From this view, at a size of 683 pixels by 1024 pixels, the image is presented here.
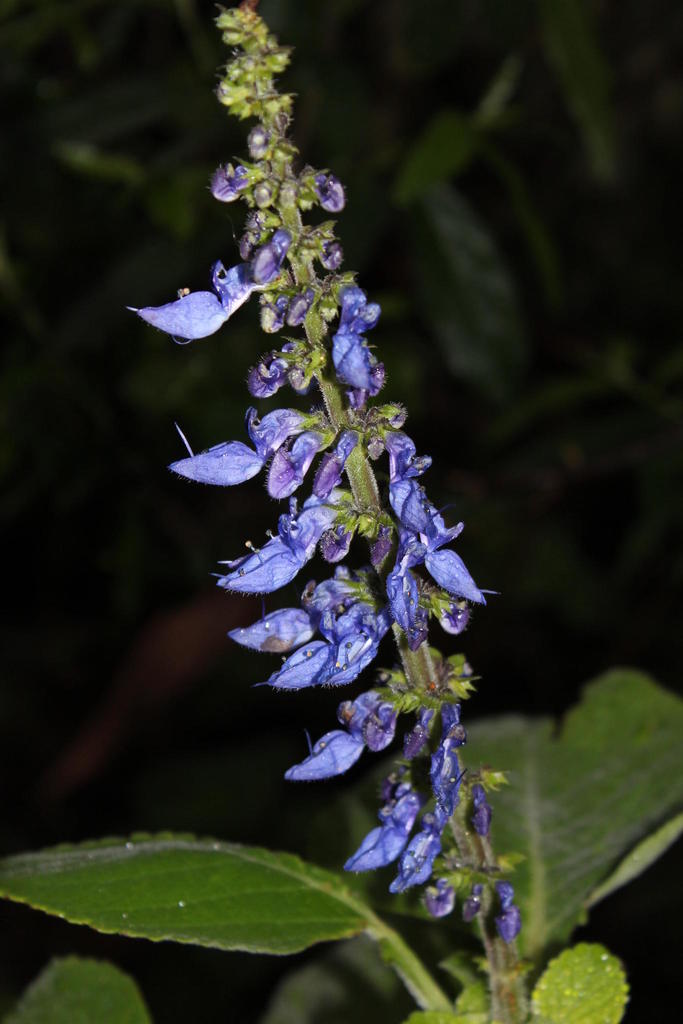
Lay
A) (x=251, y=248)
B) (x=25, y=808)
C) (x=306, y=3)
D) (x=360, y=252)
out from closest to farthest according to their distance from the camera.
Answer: (x=251, y=248) → (x=360, y=252) → (x=306, y=3) → (x=25, y=808)

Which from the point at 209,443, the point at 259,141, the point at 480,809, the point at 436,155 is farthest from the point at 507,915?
the point at 209,443

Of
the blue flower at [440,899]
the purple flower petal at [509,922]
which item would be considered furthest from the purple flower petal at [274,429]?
the purple flower petal at [509,922]

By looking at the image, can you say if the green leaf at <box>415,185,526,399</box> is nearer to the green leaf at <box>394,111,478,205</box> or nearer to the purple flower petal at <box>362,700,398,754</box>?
the green leaf at <box>394,111,478,205</box>

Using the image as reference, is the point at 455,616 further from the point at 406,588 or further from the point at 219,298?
the point at 219,298

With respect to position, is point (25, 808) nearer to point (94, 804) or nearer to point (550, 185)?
point (94, 804)

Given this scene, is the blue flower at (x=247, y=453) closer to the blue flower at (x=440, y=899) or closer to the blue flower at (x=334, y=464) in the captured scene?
the blue flower at (x=334, y=464)

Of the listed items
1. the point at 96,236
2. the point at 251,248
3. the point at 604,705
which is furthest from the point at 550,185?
the point at 251,248

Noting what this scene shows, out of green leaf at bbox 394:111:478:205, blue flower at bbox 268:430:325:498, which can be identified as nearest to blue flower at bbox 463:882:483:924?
blue flower at bbox 268:430:325:498
